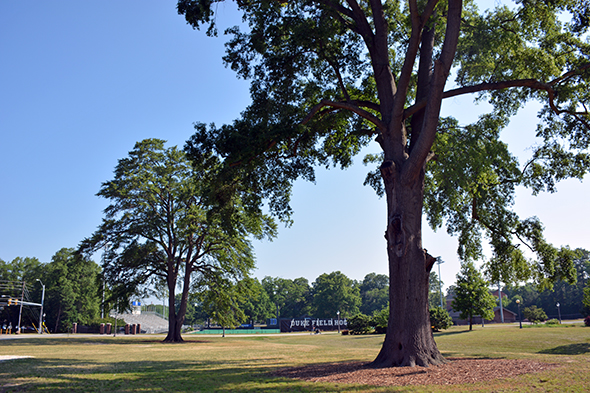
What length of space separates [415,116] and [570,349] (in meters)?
15.7

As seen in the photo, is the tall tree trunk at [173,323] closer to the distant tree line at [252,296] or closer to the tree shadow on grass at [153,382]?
the distant tree line at [252,296]

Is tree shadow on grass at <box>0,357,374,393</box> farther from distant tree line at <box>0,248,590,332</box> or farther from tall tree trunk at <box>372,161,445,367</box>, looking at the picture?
distant tree line at <box>0,248,590,332</box>

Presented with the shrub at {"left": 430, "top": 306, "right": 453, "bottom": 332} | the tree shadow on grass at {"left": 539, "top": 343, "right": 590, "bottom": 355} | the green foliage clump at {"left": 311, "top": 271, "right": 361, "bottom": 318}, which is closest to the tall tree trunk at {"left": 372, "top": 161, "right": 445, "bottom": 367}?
the tree shadow on grass at {"left": 539, "top": 343, "right": 590, "bottom": 355}

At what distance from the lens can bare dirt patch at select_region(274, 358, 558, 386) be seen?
7.86m

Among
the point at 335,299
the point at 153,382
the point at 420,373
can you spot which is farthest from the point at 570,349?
the point at 335,299

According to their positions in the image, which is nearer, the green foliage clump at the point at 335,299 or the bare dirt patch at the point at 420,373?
the bare dirt patch at the point at 420,373

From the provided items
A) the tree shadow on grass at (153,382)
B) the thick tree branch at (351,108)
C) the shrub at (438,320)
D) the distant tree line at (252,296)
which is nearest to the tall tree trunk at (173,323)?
the distant tree line at (252,296)

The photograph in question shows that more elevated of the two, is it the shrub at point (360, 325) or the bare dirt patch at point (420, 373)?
the bare dirt patch at point (420, 373)

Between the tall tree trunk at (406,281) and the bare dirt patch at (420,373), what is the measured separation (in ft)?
1.88

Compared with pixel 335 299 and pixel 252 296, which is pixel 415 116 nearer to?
pixel 252 296

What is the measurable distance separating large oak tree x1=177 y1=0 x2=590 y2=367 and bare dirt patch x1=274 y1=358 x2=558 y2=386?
2.58 feet

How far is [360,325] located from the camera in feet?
143

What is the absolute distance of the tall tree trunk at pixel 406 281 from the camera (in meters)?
10.1

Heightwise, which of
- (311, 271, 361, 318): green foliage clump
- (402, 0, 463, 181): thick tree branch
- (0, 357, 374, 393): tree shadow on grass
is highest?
→ (402, 0, 463, 181): thick tree branch
